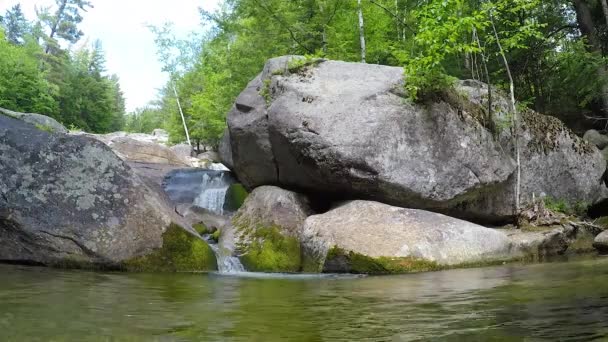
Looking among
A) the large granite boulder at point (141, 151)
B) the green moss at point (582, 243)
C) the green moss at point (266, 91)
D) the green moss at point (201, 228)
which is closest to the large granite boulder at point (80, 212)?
the green moss at point (201, 228)

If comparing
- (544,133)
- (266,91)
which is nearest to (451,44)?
(544,133)

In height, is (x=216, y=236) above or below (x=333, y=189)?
below

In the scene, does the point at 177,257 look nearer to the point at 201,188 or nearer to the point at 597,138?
the point at 201,188

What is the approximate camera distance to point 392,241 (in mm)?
7648

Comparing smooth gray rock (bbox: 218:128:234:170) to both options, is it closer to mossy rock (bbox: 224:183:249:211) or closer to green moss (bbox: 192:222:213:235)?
mossy rock (bbox: 224:183:249:211)

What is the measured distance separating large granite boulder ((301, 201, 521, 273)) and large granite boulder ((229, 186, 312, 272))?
1.45ft

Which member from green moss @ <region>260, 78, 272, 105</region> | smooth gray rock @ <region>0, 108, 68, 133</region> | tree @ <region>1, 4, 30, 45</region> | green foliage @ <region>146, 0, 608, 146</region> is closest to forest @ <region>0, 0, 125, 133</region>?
tree @ <region>1, 4, 30, 45</region>

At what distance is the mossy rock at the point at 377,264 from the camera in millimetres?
7246

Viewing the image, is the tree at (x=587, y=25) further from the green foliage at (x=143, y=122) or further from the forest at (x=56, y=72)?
the green foliage at (x=143, y=122)

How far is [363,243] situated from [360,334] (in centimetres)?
453

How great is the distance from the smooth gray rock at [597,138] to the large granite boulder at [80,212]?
499 inches

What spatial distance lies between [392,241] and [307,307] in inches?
144

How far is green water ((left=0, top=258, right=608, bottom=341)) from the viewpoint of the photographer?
10.1ft

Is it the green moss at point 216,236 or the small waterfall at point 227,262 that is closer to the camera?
the small waterfall at point 227,262
